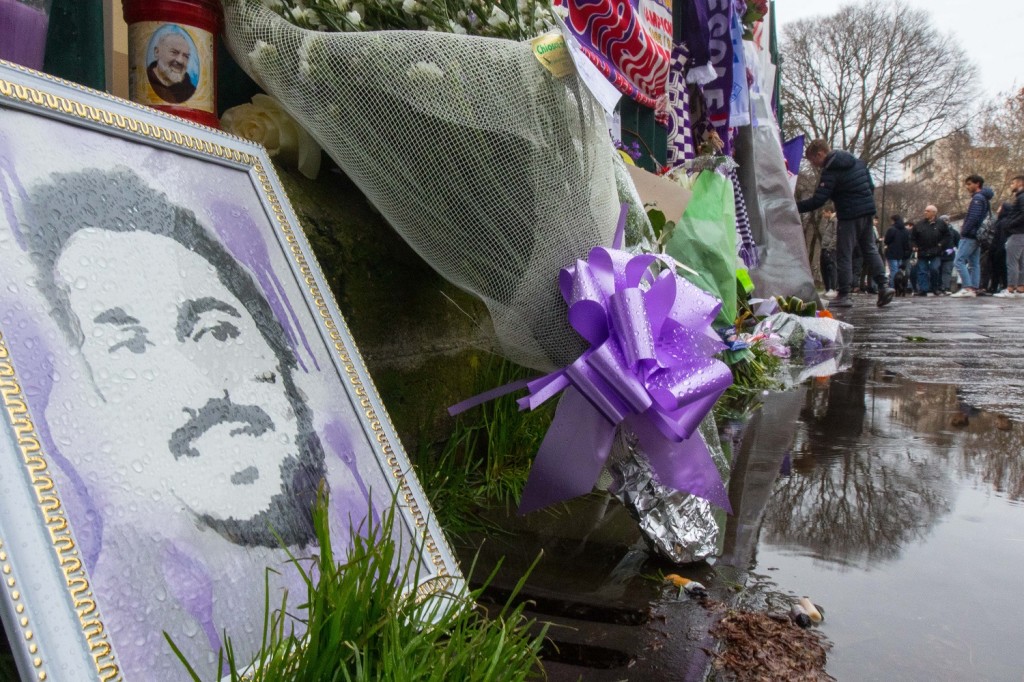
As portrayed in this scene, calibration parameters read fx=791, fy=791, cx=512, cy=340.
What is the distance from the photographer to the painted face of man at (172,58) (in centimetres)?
165

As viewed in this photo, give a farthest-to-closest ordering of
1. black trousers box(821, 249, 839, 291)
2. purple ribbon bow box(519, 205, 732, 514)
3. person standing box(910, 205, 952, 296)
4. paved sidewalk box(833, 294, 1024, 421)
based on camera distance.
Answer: black trousers box(821, 249, 839, 291) → person standing box(910, 205, 952, 296) → paved sidewalk box(833, 294, 1024, 421) → purple ribbon bow box(519, 205, 732, 514)

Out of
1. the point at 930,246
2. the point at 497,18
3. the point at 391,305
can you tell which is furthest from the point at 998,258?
the point at 391,305

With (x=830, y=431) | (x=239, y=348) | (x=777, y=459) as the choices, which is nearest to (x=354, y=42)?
(x=239, y=348)

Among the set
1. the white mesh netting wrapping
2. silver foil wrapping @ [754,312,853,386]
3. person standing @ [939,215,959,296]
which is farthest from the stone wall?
person standing @ [939,215,959,296]

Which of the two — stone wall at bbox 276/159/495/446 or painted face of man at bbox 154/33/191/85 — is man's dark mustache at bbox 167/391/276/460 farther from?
painted face of man at bbox 154/33/191/85

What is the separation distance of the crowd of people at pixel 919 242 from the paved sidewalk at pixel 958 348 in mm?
975

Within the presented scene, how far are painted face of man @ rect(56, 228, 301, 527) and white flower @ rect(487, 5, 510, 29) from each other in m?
1.04

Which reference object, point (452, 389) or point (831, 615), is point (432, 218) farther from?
point (831, 615)

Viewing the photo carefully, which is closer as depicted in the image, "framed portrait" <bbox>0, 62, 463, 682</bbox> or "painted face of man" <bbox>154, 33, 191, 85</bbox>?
"framed portrait" <bbox>0, 62, 463, 682</bbox>

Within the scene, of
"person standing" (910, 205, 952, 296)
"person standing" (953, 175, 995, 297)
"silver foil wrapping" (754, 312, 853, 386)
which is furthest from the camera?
"person standing" (910, 205, 952, 296)

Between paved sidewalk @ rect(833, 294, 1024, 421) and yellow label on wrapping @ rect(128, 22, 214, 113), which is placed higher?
yellow label on wrapping @ rect(128, 22, 214, 113)

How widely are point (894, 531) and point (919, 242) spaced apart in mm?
18296

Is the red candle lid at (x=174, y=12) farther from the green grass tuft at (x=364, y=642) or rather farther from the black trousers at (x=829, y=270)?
the black trousers at (x=829, y=270)

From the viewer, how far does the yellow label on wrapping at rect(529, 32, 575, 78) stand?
162 cm
